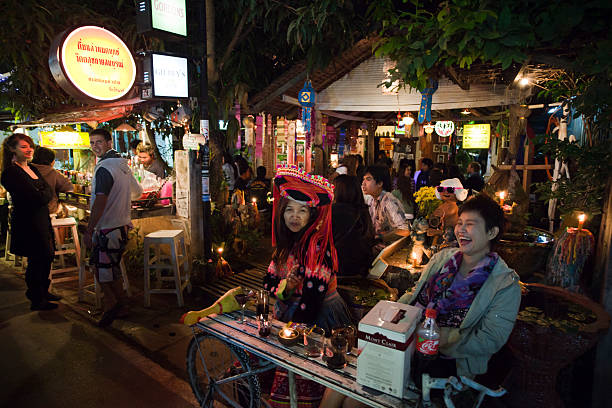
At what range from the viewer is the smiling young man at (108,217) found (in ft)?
15.5

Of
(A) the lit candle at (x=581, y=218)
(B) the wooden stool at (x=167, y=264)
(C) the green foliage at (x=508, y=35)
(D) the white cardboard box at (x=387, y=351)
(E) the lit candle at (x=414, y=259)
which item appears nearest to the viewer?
(D) the white cardboard box at (x=387, y=351)

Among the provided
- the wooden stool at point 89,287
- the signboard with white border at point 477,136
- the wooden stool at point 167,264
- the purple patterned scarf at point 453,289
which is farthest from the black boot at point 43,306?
the signboard with white border at point 477,136

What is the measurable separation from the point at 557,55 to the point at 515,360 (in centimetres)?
382

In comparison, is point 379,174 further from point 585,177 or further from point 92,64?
point 92,64

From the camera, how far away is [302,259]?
301 centimetres

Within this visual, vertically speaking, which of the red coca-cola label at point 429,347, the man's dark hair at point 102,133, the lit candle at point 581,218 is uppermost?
the man's dark hair at point 102,133

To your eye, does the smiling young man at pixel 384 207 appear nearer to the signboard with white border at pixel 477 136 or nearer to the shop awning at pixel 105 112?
the shop awning at pixel 105 112

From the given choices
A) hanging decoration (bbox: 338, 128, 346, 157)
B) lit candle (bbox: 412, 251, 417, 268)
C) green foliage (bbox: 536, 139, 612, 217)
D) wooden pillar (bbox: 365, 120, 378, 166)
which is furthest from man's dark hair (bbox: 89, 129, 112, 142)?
wooden pillar (bbox: 365, 120, 378, 166)

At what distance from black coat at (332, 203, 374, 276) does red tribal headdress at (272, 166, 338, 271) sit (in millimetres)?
1023

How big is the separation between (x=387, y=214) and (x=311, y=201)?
2.72 m

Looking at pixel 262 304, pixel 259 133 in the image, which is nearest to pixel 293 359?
pixel 262 304

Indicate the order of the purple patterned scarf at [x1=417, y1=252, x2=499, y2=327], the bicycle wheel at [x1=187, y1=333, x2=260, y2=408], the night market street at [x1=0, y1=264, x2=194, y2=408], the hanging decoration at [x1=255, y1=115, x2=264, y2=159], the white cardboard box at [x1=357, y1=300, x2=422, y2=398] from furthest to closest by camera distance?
the hanging decoration at [x1=255, y1=115, x2=264, y2=159] < the night market street at [x1=0, y1=264, x2=194, y2=408] < the bicycle wheel at [x1=187, y1=333, x2=260, y2=408] < the purple patterned scarf at [x1=417, y1=252, x2=499, y2=327] < the white cardboard box at [x1=357, y1=300, x2=422, y2=398]

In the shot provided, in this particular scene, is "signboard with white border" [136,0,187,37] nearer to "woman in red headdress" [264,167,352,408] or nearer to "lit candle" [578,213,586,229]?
"woman in red headdress" [264,167,352,408]

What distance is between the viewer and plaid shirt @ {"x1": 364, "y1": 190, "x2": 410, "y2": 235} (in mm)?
5301
